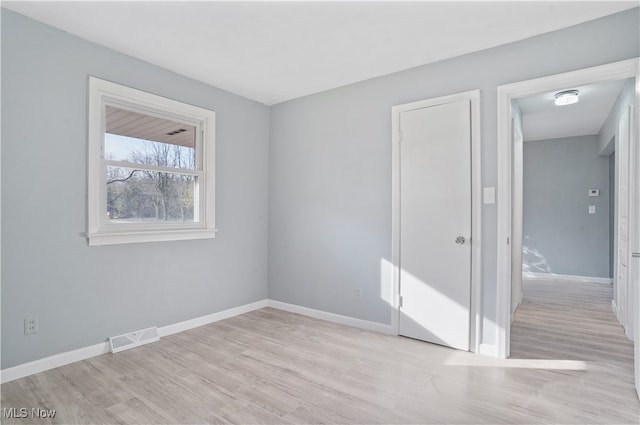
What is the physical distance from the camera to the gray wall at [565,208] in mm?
6094

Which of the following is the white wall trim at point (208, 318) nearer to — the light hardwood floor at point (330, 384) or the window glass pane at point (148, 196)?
the light hardwood floor at point (330, 384)

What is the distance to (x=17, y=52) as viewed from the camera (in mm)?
2412

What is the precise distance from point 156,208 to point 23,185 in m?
1.03

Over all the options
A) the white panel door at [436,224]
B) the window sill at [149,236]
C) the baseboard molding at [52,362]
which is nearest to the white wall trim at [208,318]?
the baseboard molding at [52,362]

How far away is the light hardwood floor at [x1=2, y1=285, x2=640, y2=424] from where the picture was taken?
2.00 meters

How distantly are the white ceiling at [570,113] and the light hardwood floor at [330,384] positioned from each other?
7.79 feet

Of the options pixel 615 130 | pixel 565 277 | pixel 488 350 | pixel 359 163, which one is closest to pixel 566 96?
pixel 615 130

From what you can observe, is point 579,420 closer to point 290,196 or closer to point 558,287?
point 290,196

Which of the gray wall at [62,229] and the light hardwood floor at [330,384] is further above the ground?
the gray wall at [62,229]

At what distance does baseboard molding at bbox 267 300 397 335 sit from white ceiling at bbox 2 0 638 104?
2.51 meters

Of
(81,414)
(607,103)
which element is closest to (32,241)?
(81,414)

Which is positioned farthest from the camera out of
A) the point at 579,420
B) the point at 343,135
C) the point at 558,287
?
the point at 558,287

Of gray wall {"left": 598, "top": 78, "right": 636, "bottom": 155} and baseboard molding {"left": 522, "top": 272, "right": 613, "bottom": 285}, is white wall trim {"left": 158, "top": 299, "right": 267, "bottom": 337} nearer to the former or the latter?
gray wall {"left": 598, "top": 78, "right": 636, "bottom": 155}

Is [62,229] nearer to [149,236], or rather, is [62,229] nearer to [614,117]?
[149,236]
